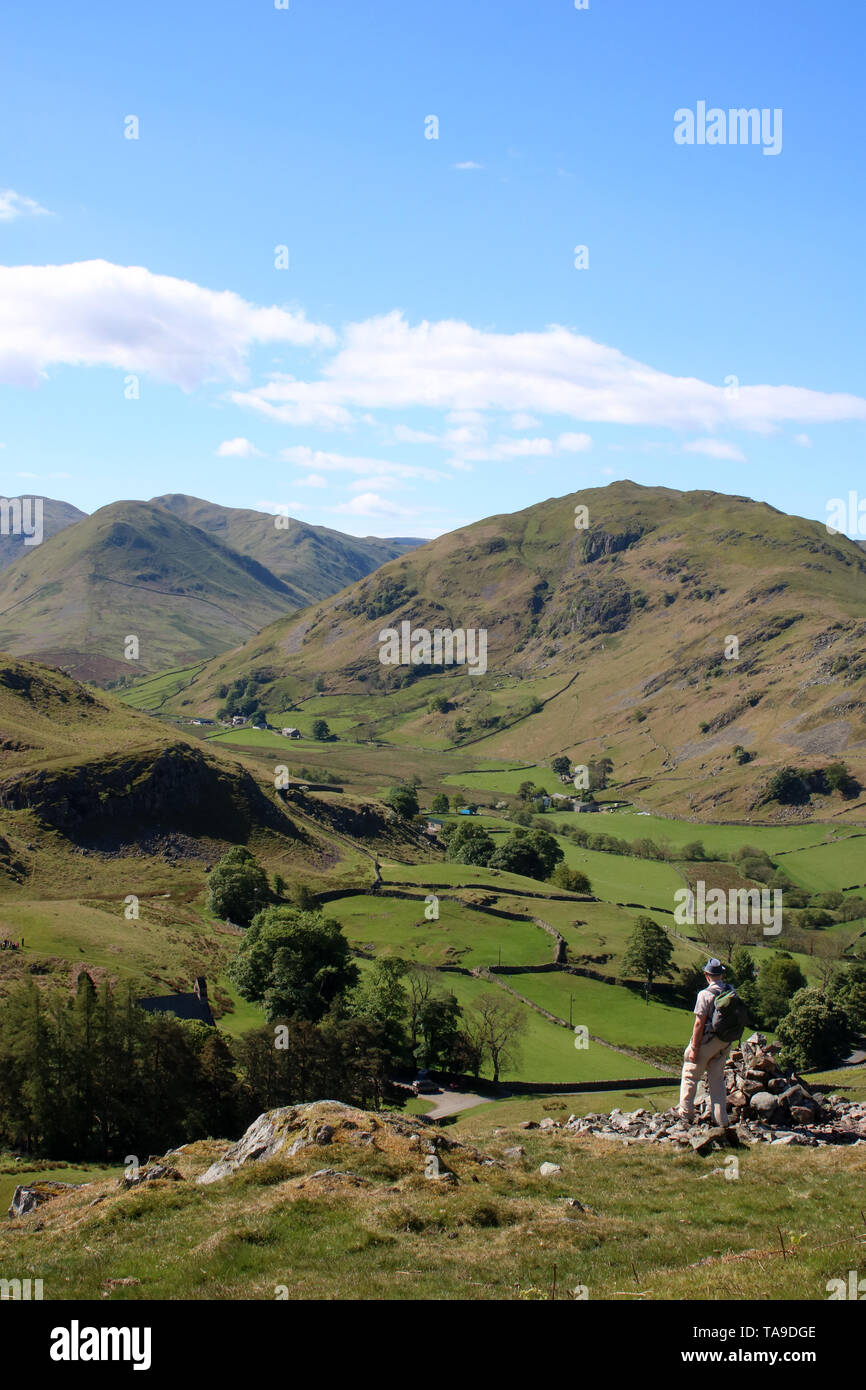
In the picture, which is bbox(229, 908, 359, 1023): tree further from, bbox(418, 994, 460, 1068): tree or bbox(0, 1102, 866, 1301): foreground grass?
bbox(0, 1102, 866, 1301): foreground grass

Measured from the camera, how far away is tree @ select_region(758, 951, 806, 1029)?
10494 cm

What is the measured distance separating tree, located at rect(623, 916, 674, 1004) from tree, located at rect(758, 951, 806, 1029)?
11.5 metres

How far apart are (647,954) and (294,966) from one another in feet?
157

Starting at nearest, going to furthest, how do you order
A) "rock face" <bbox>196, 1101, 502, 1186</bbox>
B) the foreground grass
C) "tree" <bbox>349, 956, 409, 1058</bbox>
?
the foreground grass, "rock face" <bbox>196, 1101, 502, 1186</bbox>, "tree" <bbox>349, 956, 409, 1058</bbox>

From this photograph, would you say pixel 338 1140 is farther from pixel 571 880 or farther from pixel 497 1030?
pixel 571 880

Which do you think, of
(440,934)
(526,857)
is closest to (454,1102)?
(440,934)

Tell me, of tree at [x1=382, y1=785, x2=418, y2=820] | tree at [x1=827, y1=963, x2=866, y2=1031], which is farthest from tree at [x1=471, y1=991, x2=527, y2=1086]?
tree at [x1=382, y1=785, x2=418, y2=820]

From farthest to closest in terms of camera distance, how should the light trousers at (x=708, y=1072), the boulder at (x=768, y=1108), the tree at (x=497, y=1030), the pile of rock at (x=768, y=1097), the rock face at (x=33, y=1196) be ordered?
the tree at (x=497, y=1030)
the pile of rock at (x=768, y=1097)
the boulder at (x=768, y=1108)
the rock face at (x=33, y=1196)
the light trousers at (x=708, y=1072)

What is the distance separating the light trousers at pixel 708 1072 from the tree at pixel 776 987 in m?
85.0

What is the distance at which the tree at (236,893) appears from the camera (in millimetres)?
112438

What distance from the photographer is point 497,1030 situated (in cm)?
8419

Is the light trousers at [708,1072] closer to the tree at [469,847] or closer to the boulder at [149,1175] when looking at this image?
the boulder at [149,1175]

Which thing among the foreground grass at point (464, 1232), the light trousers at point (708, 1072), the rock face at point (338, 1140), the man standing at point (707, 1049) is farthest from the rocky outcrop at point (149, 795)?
the man standing at point (707, 1049)
